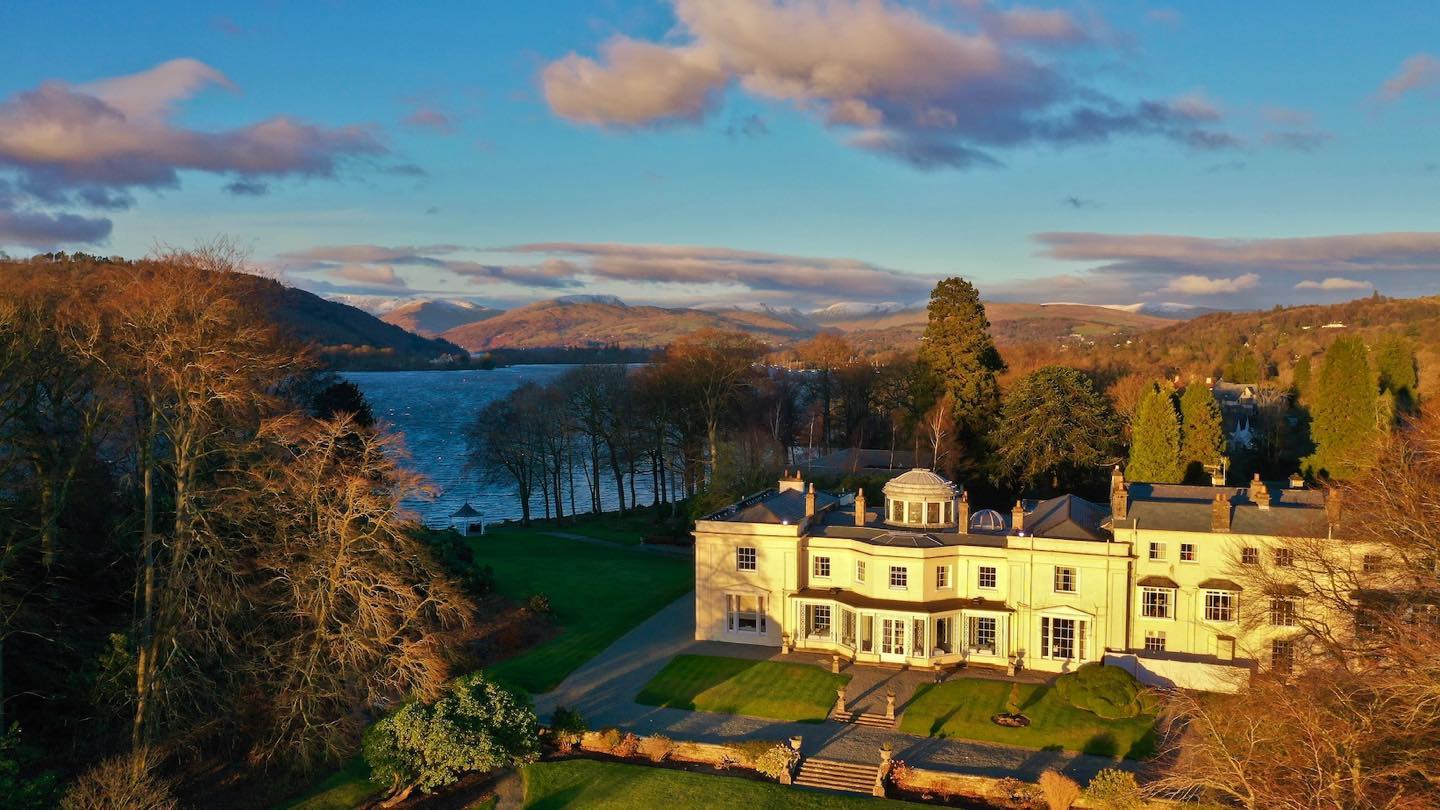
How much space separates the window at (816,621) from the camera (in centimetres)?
3272

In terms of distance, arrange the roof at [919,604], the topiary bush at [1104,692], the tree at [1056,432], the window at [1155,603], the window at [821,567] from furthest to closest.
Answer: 1. the tree at [1056,432]
2. the window at [821,567]
3. the roof at [919,604]
4. the window at [1155,603]
5. the topiary bush at [1104,692]

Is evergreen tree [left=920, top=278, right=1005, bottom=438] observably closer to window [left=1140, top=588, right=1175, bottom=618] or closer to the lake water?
window [left=1140, top=588, right=1175, bottom=618]

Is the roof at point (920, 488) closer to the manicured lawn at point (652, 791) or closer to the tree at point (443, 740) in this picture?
the manicured lawn at point (652, 791)

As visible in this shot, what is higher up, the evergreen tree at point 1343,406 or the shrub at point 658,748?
the evergreen tree at point 1343,406

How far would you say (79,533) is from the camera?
85.4ft

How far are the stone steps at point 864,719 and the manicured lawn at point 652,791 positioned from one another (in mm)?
3967

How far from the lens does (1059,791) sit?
21.8m

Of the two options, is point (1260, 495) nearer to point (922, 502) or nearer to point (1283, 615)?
point (1283, 615)

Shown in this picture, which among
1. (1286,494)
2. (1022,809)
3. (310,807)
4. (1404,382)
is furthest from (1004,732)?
(1404,382)

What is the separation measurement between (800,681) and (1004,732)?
6566 millimetres

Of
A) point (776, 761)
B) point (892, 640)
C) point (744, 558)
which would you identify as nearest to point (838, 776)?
point (776, 761)

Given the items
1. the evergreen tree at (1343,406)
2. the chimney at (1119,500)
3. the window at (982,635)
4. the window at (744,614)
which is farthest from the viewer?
the evergreen tree at (1343,406)

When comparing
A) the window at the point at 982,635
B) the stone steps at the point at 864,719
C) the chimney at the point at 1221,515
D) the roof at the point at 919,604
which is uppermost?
the chimney at the point at 1221,515

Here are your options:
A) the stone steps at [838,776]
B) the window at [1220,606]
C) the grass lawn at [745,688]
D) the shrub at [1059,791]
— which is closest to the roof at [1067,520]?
the window at [1220,606]
